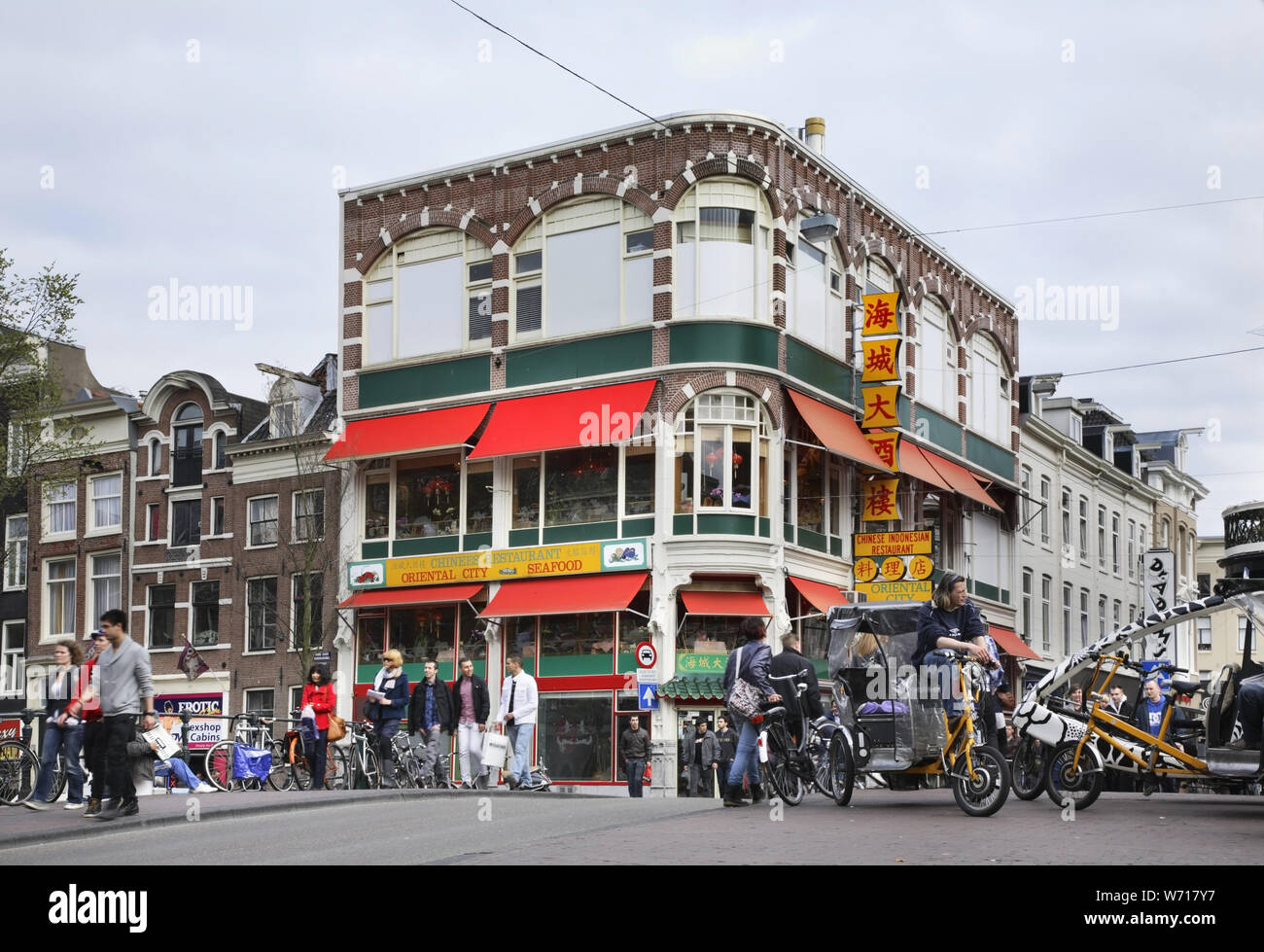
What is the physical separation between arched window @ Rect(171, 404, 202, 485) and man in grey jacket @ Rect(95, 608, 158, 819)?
3062 centimetres

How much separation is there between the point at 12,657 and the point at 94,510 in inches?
214

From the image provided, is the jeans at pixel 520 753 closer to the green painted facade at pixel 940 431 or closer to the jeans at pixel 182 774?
the jeans at pixel 182 774

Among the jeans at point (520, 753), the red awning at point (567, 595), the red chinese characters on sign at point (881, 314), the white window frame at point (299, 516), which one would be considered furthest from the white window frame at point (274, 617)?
the jeans at point (520, 753)

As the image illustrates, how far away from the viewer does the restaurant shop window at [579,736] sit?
33.6 meters

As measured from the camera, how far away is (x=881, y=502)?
38156 mm

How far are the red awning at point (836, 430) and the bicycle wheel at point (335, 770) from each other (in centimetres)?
1470

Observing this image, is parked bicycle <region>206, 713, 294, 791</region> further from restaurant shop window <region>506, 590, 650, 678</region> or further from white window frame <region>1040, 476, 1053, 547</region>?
white window frame <region>1040, 476, 1053, 547</region>

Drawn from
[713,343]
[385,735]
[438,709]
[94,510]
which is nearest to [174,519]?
[94,510]

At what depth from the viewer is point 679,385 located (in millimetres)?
34031

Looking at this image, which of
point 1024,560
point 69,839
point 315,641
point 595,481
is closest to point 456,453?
point 595,481

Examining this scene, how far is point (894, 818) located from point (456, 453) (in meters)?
24.6

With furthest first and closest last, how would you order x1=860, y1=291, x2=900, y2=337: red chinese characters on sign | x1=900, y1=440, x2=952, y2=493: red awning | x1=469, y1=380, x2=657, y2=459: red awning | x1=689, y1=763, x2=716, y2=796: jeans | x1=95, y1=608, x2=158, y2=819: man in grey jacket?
x1=900, y1=440, x2=952, y2=493: red awning → x1=860, y1=291, x2=900, y2=337: red chinese characters on sign → x1=469, y1=380, x2=657, y2=459: red awning → x1=689, y1=763, x2=716, y2=796: jeans → x1=95, y1=608, x2=158, y2=819: man in grey jacket

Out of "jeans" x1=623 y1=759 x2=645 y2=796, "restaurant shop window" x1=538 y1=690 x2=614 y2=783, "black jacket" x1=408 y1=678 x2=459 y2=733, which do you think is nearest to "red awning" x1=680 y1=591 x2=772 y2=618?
"restaurant shop window" x1=538 y1=690 x2=614 y2=783

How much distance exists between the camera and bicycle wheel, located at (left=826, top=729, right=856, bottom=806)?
51.6 feet
